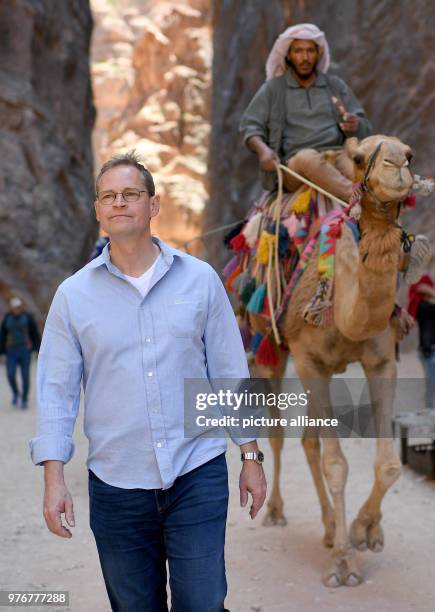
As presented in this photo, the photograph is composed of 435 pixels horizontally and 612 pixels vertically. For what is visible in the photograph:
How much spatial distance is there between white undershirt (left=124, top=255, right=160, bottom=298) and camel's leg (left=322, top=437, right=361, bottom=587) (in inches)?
96.7

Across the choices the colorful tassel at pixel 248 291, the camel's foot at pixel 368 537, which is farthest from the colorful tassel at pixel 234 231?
the camel's foot at pixel 368 537

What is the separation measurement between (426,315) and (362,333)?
4630 mm

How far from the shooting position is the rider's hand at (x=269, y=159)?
5.84 m

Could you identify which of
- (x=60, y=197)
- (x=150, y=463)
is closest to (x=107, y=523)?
(x=150, y=463)

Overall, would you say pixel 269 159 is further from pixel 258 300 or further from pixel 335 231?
pixel 335 231

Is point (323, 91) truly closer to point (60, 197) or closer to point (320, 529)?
point (320, 529)

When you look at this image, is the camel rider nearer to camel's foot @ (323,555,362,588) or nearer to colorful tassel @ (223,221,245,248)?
colorful tassel @ (223,221,245,248)

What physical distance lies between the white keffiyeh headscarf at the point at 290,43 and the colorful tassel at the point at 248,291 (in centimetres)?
157

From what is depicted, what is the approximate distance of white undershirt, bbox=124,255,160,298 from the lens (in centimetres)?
285

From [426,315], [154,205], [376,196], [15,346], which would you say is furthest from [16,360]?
[154,205]

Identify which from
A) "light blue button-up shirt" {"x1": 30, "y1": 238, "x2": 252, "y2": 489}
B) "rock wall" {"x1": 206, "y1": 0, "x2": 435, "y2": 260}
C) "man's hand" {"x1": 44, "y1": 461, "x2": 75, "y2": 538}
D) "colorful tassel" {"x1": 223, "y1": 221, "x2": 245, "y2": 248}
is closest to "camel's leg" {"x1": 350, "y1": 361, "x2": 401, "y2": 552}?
"light blue button-up shirt" {"x1": 30, "y1": 238, "x2": 252, "y2": 489}

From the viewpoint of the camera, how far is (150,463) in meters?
2.71

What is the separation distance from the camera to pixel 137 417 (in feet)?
8.96

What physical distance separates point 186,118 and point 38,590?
46.5m
